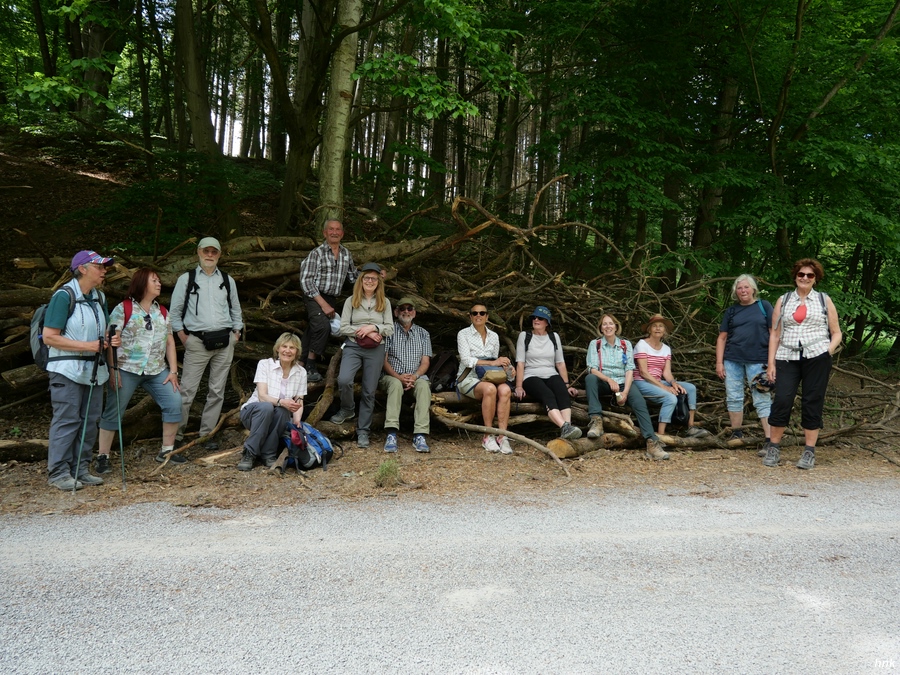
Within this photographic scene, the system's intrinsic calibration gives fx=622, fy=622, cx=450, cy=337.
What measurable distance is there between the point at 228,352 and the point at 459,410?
2710 mm

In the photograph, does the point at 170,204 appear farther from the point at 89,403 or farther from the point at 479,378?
the point at 479,378

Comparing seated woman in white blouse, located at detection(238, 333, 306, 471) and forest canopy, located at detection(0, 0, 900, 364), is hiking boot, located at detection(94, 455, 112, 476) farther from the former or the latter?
forest canopy, located at detection(0, 0, 900, 364)

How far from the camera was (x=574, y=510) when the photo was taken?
15.5 ft

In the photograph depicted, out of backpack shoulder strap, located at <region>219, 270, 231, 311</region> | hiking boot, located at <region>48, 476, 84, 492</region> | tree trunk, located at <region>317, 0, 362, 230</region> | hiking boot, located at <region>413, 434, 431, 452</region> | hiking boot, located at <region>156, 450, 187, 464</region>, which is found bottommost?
hiking boot, located at <region>156, 450, 187, 464</region>

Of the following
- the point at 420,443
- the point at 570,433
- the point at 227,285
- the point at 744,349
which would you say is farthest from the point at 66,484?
the point at 744,349

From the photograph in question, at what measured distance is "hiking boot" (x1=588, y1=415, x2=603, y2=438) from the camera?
6.80 metres

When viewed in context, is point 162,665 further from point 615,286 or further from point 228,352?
point 615,286

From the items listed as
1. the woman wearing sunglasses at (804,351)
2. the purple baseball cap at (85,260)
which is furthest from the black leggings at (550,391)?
the purple baseball cap at (85,260)

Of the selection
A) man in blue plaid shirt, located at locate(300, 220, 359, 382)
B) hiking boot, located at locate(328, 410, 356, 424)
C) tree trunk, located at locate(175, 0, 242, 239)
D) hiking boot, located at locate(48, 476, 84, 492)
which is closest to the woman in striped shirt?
hiking boot, located at locate(328, 410, 356, 424)

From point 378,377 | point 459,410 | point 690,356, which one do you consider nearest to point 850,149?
point 690,356

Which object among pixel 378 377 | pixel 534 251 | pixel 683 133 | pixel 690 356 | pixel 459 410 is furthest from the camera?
pixel 534 251

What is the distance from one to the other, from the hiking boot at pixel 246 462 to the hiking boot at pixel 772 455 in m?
5.08

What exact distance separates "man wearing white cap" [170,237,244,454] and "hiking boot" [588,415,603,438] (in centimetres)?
389

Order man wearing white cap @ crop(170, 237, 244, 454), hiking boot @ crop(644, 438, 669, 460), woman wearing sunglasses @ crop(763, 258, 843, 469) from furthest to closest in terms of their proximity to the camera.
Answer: hiking boot @ crop(644, 438, 669, 460)
woman wearing sunglasses @ crop(763, 258, 843, 469)
man wearing white cap @ crop(170, 237, 244, 454)
